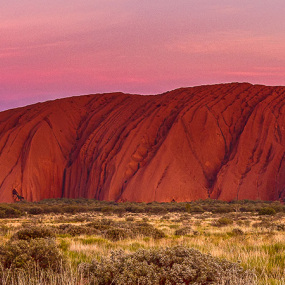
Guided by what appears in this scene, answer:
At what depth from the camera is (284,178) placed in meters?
61.9

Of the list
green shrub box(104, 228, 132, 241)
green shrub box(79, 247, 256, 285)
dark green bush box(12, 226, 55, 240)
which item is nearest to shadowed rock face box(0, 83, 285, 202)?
green shrub box(104, 228, 132, 241)

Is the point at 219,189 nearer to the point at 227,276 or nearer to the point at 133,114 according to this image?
the point at 133,114

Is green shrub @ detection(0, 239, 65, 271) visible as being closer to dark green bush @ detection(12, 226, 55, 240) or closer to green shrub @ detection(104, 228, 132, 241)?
dark green bush @ detection(12, 226, 55, 240)

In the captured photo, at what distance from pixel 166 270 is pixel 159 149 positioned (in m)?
61.4

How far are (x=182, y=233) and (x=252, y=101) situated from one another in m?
62.2

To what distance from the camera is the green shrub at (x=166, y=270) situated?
604 centimetres

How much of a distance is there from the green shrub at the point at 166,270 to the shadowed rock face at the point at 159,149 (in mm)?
56296

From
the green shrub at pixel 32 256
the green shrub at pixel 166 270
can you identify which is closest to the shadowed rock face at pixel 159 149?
the green shrub at pixel 32 256

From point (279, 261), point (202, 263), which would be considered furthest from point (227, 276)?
point (279, 261)

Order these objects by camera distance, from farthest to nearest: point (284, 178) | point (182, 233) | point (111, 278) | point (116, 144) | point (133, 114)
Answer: point (133, 114) → point (116, 144) → point (284, 178) → point (182, 233) → point (111, 278)

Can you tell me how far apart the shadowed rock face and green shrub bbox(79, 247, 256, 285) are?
185 ft

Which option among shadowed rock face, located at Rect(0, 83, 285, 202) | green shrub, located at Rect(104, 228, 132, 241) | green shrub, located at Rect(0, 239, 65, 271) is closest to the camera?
green shrub, located at Rect(0, 239, 65, 271)

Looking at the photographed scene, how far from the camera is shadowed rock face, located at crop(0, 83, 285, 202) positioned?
6400cm

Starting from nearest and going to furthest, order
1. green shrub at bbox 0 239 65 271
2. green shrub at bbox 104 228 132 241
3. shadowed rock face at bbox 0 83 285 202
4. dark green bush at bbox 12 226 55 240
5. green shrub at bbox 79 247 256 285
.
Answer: green shrub at bbox 79 247 256 285 → green shrub at bbox 0 239 65 271 → dark green bush at bbox 12 226 55 240 → green shrub at bbox 104 228 132 241 → shadowed rock face at bbox 0 83 285 202
